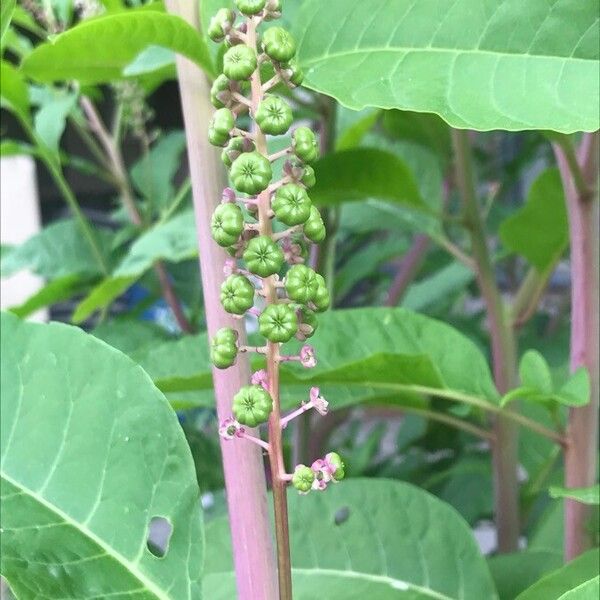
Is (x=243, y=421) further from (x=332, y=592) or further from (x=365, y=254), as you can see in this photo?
(x=365, y=254)

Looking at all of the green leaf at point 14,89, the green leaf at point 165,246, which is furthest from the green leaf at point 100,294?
the green leaf at point 14,89

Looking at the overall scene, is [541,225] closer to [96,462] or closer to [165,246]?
[165,246]

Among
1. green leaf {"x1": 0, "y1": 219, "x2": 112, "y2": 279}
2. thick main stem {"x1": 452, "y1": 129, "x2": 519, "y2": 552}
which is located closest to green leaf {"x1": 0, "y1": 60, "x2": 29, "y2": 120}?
green leaf {"x1": 0, "y1": 219, "x2": 112, "y2": 279}

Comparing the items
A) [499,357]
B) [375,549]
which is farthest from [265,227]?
[499,357]

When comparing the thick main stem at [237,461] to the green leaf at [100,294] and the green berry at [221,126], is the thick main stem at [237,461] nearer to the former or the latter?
the green berry at [221,126]

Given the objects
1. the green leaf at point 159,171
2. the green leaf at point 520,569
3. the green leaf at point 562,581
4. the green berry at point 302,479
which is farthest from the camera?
the green leaf at point 159,171

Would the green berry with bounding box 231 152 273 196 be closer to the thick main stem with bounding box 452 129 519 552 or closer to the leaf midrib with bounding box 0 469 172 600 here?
the leaf midrib with bounding box 0 469 172 600
